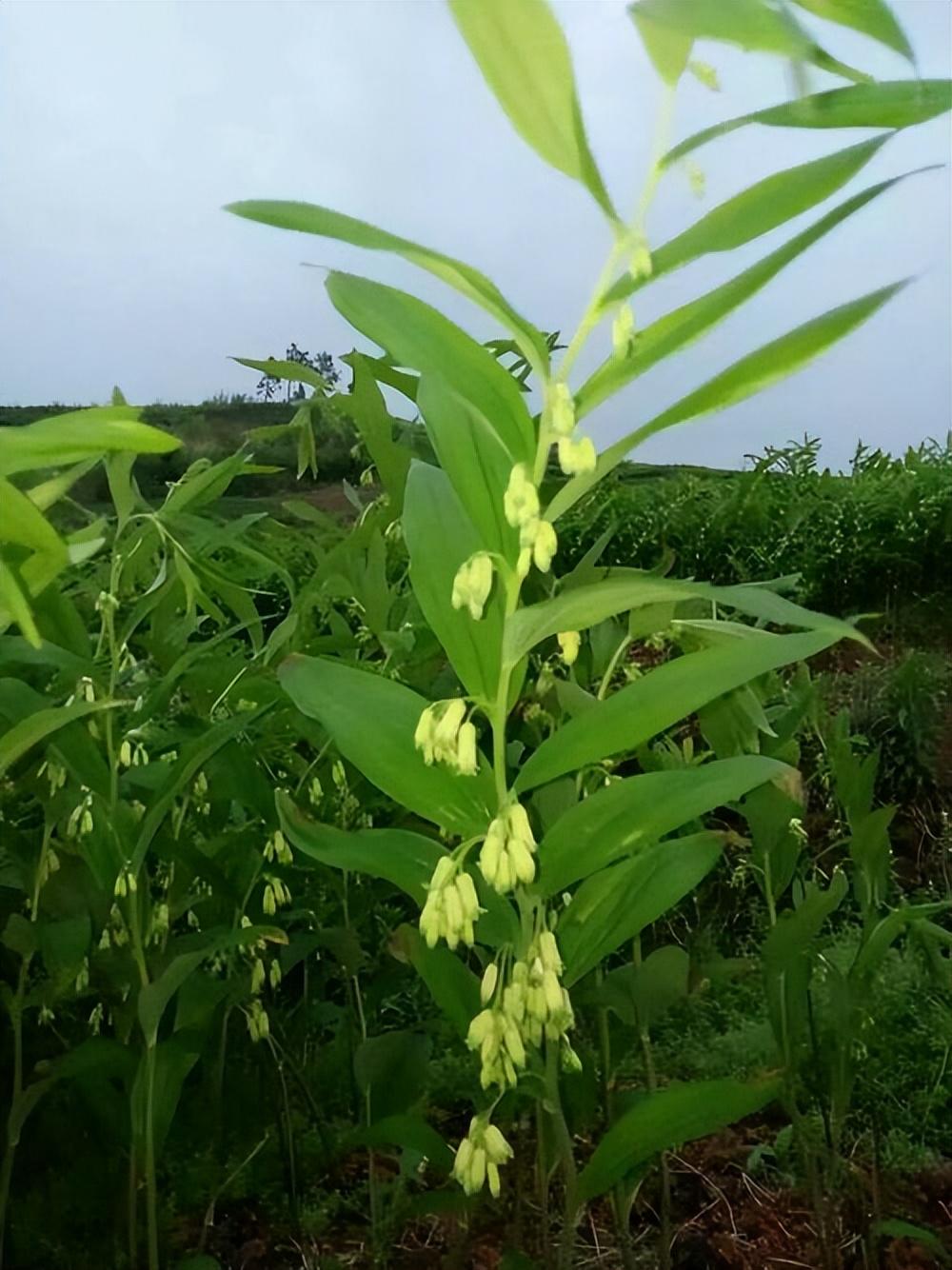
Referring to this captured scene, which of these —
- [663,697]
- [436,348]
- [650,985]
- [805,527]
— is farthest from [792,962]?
[805,527]

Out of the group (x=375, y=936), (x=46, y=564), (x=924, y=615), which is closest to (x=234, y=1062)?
(x=375, y=936)

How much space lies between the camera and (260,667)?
0.60 meters

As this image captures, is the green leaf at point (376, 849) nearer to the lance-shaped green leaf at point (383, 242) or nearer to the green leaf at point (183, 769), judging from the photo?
the green leaf at point (183, 769)

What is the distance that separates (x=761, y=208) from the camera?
329 mm

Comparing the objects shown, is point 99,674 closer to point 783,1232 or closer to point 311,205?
point 311,205

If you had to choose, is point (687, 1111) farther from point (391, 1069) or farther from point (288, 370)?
point (288, 370)

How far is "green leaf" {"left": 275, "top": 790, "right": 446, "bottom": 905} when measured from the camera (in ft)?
1.35

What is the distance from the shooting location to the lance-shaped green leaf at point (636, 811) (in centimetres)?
37

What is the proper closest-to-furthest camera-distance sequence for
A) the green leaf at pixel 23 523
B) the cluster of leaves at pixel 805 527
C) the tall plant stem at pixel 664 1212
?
the green leaf at pixel 23 523, the tall plant stem at pixel 664 1212, the cluster of leaves at pixel 805 527

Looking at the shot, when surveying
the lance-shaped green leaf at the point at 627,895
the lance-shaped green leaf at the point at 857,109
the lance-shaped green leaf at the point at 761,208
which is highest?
the lance-shaped green leaf at the point at 857,109

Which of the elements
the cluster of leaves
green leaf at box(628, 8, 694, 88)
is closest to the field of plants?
green leaf at box(628, 8, 694, 88)

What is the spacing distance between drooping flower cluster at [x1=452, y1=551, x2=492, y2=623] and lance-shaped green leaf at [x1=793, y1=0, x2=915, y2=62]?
179 mm

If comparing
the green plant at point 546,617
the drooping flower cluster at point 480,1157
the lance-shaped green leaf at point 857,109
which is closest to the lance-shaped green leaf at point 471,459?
the green plant at point 546,617

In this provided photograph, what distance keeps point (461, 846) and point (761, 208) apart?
22 centimetres
